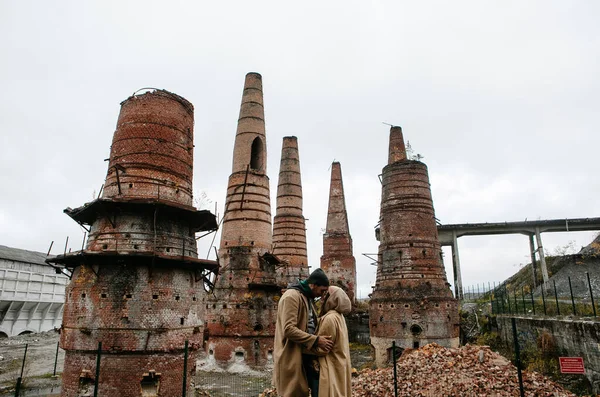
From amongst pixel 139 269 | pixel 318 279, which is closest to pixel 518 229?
pixel 139 269

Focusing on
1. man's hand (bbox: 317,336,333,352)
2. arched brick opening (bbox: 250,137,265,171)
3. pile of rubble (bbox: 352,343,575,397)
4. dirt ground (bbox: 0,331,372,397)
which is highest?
arched brick opening (bbox: 250,137,265,171)

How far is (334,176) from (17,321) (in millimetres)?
30715

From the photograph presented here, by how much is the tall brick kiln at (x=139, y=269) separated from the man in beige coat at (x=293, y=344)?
747 centimetres

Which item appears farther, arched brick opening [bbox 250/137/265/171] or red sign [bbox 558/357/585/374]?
arched brick opening [bbox 250/137/265/171]

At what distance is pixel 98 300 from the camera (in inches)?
411

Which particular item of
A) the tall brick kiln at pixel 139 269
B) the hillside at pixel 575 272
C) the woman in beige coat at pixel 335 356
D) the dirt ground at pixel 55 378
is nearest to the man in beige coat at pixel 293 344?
Answer: the woman in beige coat at pixel 335 356

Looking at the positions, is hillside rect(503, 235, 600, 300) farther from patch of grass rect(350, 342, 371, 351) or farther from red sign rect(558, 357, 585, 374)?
red sign rect(558, 357, 585, 374)

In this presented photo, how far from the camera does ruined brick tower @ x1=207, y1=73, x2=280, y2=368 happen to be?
708 inches

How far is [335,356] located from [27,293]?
4077cm

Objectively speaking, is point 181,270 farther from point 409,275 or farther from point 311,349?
point 409,275

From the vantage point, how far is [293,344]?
3863 millimetres

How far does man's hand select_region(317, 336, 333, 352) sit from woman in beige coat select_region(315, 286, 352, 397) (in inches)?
2.0

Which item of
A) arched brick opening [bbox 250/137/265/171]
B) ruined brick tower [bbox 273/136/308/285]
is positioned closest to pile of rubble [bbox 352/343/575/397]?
arched brick opening [bbox 250/137/265/171]

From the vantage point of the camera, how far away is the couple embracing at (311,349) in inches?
147
